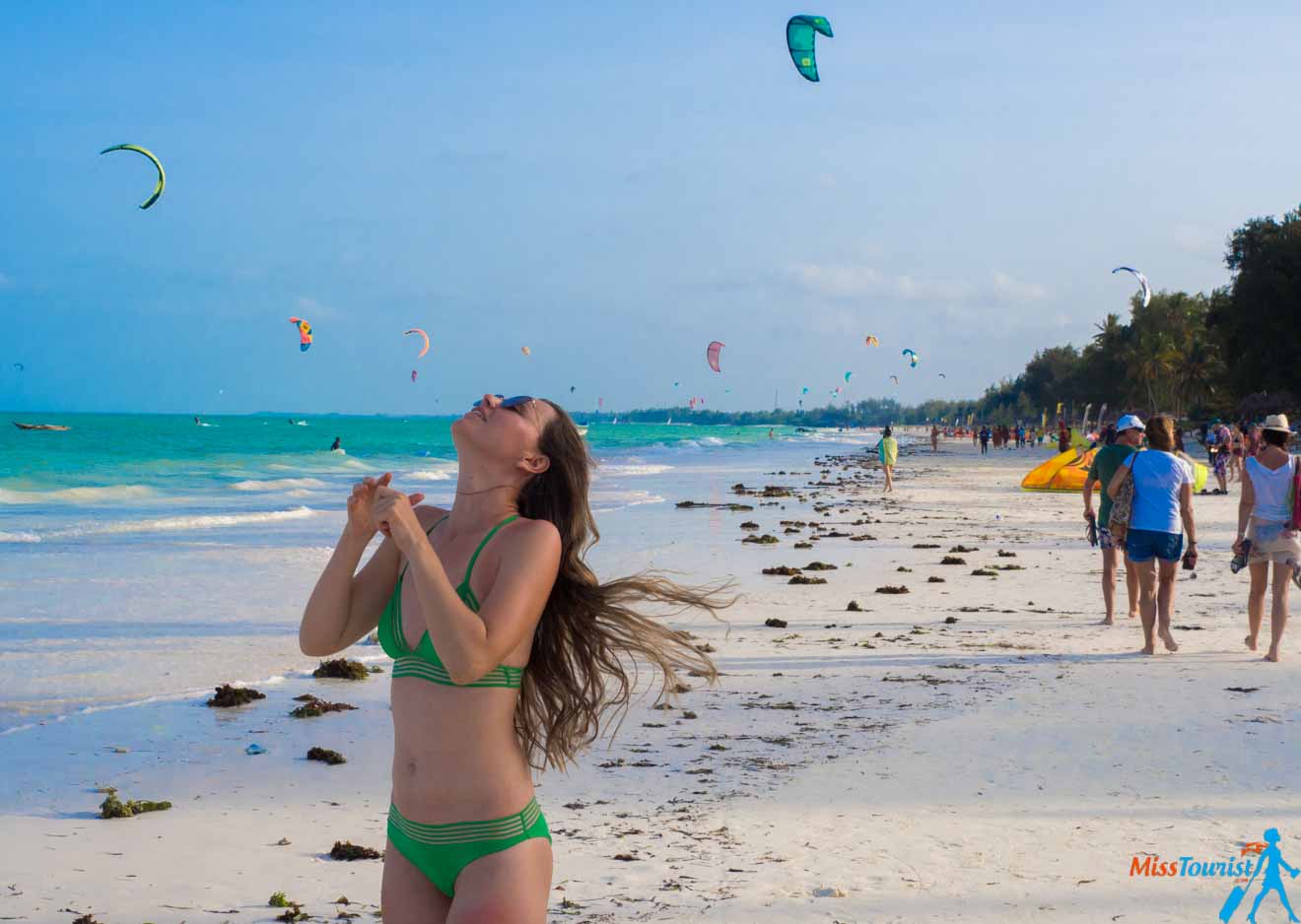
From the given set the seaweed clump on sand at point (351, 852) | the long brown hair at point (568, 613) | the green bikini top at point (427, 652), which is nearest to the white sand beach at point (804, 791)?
the seaweed clump on sand at point (351, 852)

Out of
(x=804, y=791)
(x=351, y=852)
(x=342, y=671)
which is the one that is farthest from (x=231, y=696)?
(x=804, y=791)

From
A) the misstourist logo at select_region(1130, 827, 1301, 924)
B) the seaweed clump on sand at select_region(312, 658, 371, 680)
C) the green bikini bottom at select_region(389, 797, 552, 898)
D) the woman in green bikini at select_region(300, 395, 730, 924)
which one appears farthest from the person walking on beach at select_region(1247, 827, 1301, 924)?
the seaweed clump on sand at select_region(312, 658, 371, 680)

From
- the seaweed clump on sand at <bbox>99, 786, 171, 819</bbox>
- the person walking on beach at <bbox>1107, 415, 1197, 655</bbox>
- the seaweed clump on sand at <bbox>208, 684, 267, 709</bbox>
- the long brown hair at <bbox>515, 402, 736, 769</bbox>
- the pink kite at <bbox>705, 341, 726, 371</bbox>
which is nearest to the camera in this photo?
the long brown hair at <bbox>515, 402, 736, 769</bbox>

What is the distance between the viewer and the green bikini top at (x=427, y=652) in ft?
8.06

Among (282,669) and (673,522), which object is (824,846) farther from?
(673,522)

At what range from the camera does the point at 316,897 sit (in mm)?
4246

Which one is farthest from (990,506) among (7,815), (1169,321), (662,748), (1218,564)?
(1169,321)

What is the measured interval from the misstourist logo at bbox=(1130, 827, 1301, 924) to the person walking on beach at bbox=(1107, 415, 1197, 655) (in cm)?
424

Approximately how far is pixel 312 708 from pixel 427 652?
5.08 m

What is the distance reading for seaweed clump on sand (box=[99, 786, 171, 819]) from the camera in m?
5.23

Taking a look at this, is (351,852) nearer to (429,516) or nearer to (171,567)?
(429,516)

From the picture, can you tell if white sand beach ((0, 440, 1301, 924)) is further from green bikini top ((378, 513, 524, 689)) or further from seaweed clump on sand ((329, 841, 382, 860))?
green bikini top ((378, 513, 524, 689))

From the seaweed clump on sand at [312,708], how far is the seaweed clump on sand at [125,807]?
1.70m

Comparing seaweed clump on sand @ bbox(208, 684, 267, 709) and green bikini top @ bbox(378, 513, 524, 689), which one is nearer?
green bikini top @ bbox(378, 513, 524, 689)
